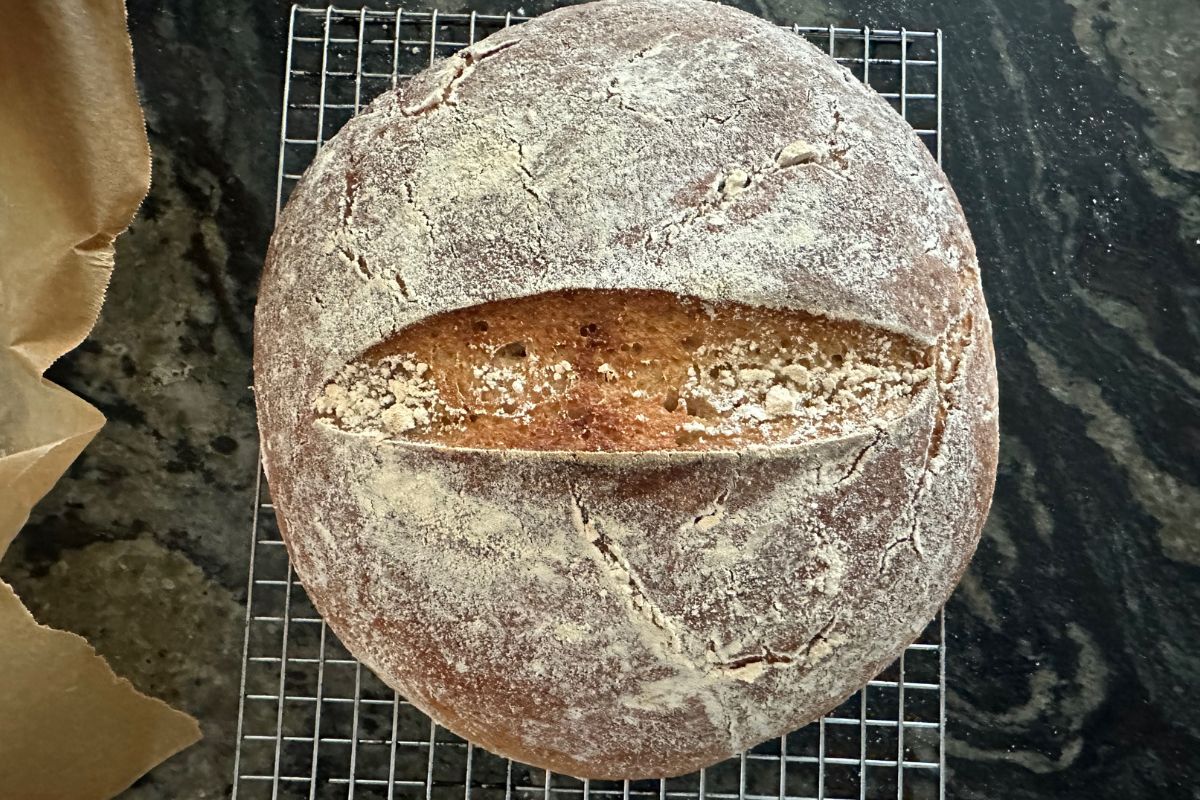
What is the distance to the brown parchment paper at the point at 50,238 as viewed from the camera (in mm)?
1229

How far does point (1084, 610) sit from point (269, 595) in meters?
1.20

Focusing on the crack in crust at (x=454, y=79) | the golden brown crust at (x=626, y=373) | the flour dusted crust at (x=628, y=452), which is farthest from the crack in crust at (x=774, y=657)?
the crack in crust at (x=454, y=79)

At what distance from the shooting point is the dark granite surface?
57.0 inches

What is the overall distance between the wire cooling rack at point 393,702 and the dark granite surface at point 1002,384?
0.04m

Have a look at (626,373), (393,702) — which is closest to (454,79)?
(626,373)

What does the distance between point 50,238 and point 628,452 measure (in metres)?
0.83

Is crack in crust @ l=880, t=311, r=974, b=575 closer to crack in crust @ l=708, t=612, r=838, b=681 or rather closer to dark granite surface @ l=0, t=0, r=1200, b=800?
crack in crust @ l=708, t=612, r=838, b=681

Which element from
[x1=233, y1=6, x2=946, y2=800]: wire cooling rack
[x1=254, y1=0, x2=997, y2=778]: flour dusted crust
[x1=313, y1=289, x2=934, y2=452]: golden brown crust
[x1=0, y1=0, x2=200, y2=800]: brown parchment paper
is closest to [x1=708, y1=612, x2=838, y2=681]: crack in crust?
[x1=254, y1=0, x2=997, y2=778]: flour dusted crust

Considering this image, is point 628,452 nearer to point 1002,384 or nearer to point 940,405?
point 940,405

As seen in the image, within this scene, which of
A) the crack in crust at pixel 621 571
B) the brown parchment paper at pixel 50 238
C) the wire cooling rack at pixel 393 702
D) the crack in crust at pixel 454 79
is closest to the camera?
the crack in crust at pixel 621 571

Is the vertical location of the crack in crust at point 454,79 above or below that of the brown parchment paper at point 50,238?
above

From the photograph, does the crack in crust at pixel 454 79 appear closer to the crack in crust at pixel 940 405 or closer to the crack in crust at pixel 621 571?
the crack in crust at pixel 621 571

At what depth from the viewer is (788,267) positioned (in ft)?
3.25

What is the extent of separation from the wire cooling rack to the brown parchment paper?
0.23 metres
